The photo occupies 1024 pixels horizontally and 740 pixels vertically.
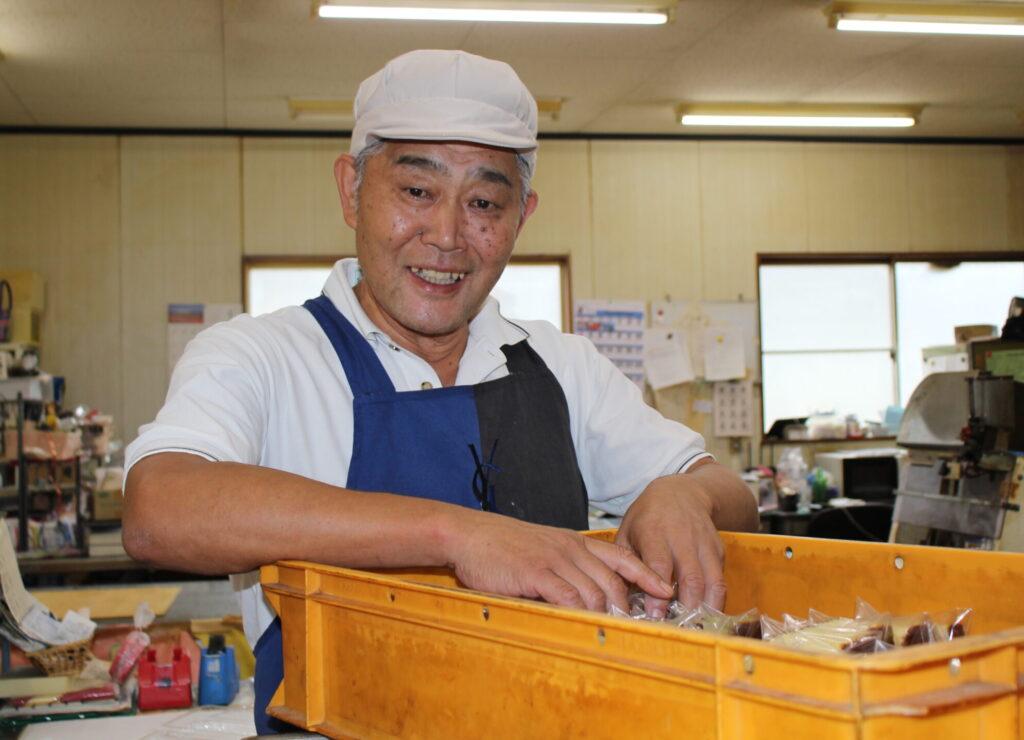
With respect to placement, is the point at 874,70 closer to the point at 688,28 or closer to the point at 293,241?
the point at 688,28

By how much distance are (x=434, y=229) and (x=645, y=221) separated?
16.9ft

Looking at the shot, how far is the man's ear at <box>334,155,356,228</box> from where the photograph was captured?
4.49 ft

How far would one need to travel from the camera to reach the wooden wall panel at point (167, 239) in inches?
221

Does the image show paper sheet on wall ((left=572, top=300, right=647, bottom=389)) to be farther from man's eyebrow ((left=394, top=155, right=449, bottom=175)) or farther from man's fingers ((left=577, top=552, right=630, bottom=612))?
man's fingers ((left=577, top=552, right=630, bottom=612))

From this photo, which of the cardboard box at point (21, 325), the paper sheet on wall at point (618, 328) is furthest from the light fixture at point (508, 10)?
the cardboard box at point (21, 325)

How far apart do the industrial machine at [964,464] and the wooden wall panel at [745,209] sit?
213 centimetres

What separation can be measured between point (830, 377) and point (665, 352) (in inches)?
48.0

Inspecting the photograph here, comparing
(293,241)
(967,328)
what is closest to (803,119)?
(967,328)

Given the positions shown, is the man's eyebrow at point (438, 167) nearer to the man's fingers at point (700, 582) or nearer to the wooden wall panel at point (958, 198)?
the man's fingers at point (700, 582)

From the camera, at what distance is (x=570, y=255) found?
610cm

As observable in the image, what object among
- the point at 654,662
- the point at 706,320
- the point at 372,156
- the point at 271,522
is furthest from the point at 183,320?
the point at 654,662

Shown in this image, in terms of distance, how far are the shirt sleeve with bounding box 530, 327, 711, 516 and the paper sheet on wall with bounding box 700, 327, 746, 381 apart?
4.81 meters

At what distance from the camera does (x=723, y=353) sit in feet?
20.3

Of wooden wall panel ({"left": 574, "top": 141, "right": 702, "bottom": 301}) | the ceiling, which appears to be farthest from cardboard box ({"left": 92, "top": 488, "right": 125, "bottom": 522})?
wooden wall panel ({"left": 574, "top": 141, "right": 702, "bottom": 301})
